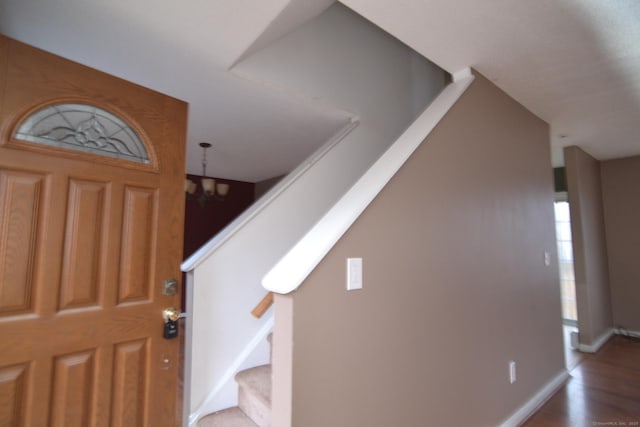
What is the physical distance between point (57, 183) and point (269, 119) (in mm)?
1681

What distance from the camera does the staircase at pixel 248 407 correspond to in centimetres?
166

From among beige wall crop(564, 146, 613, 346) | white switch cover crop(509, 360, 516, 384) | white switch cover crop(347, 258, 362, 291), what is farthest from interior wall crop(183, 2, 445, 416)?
beige wall crop(564, 146, 613, 346)

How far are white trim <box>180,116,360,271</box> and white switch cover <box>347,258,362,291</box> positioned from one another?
1010 millimetres

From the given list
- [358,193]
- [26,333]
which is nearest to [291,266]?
[358,193]

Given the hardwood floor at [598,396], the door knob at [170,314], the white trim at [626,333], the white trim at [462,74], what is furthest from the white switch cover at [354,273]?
the white trim at [626,333]

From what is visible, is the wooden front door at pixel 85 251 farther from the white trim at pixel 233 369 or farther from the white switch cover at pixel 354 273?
the white switch cover at pixel 354 273

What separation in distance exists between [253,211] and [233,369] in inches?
40.4

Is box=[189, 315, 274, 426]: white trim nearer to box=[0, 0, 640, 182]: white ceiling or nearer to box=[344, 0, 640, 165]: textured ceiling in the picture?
box=[0, 0, 640, 182]: white ceiling

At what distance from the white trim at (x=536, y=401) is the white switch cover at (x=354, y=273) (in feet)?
5.04

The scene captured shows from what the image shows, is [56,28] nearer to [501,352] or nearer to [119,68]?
[119,68]

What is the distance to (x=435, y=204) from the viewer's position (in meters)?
1.55

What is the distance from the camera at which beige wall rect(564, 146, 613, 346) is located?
136 inches

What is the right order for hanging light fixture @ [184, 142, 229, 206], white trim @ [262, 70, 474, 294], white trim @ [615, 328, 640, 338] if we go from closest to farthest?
white trim @ [262, 70, 474, 294] < hanging light fixture @ [184, 142, 229, 206] < white trim @ [615, 328, 640, 338]

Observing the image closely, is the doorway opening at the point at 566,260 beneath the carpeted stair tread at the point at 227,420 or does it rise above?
above
